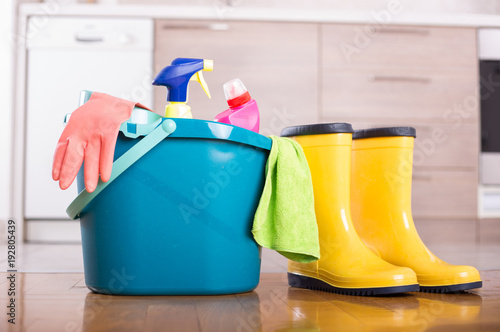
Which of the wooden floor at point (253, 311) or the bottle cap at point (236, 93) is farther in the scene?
the bottle cap at point (236, 93)

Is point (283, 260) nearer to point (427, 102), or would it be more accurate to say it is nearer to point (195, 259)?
point (195, 259)

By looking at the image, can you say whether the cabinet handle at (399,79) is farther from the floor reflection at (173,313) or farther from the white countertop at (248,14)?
the floor reflection at (173,313)

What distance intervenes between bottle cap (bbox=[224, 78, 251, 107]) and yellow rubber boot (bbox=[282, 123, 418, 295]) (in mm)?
134

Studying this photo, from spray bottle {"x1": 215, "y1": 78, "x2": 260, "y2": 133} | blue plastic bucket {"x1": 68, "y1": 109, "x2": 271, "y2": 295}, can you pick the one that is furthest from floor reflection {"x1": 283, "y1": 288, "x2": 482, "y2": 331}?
spray bottle {"x1": 215, "y1": 78, "x2": 260, "y2": 133}

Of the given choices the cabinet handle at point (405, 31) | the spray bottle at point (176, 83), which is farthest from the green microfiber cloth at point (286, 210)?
the cabinet handle at point (405, 31)

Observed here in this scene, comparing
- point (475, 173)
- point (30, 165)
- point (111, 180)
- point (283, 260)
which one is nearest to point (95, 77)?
point (30, 165)

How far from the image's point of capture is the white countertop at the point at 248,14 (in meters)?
2.06

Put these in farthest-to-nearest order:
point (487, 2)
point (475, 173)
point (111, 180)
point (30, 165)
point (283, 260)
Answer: point (487, 2)
point (475, 173)
point (30, 165)
point (283, 260)
point (111, 180)

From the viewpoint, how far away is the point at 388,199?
1.02 meters

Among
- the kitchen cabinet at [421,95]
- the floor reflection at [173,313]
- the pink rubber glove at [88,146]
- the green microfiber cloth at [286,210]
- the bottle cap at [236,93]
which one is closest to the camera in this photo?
the floor reflection at [173,313]

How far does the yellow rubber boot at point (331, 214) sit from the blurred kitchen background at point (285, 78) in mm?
1136

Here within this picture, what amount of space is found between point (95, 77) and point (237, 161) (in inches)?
55.8

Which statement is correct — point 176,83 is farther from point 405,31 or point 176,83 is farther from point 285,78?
point 405,31

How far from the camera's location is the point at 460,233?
2.15 m
